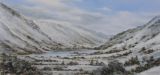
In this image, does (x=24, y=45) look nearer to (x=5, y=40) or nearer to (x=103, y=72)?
(x=5, y=40)

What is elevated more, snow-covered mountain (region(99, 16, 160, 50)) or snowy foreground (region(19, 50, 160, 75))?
snow-covered mountain (region(99, 16, 160, 50))

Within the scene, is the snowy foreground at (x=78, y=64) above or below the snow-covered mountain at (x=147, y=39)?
below

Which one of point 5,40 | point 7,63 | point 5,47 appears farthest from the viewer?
point 5,40

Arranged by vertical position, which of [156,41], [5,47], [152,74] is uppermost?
[5,47]

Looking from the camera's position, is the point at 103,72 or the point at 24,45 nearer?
the point at 103,72

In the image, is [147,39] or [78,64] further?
[147,39]

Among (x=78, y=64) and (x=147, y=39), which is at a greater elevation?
(x=147, y=39)

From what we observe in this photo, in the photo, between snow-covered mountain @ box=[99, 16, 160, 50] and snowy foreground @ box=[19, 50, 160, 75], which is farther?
snow-covered mountain @ box=[99, 16, 160, 50]

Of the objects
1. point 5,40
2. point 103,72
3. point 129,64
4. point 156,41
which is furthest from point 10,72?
point 5,40

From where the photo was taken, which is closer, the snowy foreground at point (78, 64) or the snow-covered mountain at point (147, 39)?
the snowy foreground at point (78, 64)

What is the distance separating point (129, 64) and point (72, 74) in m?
11.4

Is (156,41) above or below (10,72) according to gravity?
above

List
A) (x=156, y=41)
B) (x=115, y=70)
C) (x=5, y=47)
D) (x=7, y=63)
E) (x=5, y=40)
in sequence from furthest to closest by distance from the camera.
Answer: (x=5, y=40) < (x=5, y=47) < (x=156, y=41) < (x=7, y=63) < (x=115, y=70)

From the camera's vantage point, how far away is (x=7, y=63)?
67438 mm
